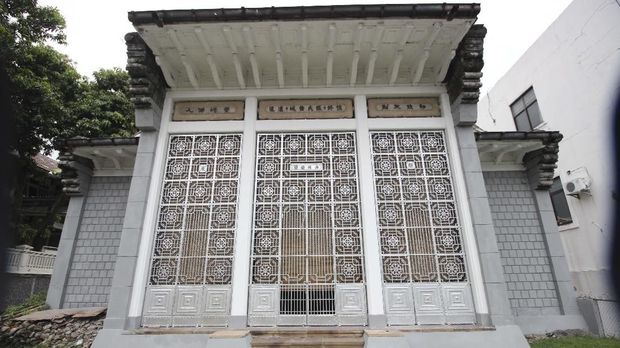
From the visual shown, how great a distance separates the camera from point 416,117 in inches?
257

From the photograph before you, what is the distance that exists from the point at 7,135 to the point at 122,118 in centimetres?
1360

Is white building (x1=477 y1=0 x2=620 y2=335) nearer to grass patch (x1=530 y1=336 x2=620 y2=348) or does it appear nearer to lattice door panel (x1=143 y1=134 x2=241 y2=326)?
grass patch (x1=530 y1=336 x2=620 y2=348)

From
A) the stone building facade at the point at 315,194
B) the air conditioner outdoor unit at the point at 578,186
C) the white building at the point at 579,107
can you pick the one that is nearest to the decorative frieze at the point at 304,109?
the stone building facade at the point at 315,194

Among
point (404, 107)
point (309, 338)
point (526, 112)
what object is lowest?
point (309, 338)

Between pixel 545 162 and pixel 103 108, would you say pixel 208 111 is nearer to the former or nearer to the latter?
pixel 545 162

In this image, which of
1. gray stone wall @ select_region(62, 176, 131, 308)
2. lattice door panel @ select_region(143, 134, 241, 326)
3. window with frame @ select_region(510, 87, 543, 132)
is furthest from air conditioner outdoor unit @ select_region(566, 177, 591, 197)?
gray stone wall @ select_region(62, 176, 131, 308)

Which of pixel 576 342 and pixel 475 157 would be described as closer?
pixel 576 342

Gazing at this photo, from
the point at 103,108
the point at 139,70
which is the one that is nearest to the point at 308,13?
the point at 139,70

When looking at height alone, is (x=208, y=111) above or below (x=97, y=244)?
above

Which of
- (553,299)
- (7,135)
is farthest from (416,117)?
(7,135)

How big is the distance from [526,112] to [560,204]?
11.0 ft

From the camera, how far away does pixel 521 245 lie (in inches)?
284

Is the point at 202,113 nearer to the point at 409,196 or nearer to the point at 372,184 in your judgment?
the point at 372,184

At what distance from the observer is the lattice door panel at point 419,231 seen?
5.47 meters
